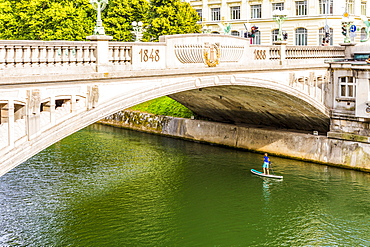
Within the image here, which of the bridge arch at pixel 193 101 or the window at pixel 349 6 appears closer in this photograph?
the bridge arch at pixel 193 101

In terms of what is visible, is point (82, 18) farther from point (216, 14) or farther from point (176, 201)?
point (216, 14)

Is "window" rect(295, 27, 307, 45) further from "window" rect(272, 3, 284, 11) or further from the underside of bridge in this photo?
the underside of bridge

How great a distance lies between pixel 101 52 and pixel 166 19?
26.4m

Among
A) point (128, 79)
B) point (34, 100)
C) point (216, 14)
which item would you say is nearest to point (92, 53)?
point (128, 79)

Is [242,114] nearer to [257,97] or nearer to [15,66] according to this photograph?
[257,97]

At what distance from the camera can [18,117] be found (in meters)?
17.2

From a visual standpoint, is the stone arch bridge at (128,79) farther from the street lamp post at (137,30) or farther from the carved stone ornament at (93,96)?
the street lamp post at (137,30)

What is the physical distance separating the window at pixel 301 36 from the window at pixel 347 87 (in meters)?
24.5

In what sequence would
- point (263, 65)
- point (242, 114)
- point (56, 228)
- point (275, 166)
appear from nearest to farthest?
point (56, 228) → point (263, 65) → point (275, 166) → point (242, 114)

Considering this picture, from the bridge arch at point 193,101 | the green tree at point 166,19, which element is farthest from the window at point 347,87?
the green tree at point 166,19

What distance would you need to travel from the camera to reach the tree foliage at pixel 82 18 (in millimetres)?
39969

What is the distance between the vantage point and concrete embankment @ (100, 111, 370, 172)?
3225 cm

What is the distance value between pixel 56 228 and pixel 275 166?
46.9 ft

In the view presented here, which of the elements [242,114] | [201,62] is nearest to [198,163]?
[242,114]
